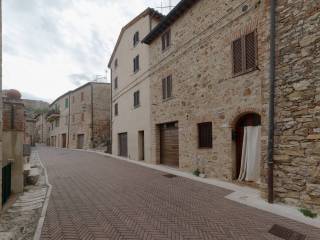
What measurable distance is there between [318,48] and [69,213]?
6921 mm

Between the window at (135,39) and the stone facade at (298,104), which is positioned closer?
the stone facade at (298,104)

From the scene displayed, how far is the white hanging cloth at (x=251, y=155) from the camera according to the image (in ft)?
25.9

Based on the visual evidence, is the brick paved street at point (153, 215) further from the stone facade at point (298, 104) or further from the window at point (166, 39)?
the window at point (166, 39)

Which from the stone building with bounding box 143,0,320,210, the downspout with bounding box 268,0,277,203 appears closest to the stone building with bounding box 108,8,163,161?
the stone building with bounding box 143,0,320,210

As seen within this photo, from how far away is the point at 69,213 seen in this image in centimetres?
553

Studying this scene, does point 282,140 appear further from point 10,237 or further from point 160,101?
point 160,101

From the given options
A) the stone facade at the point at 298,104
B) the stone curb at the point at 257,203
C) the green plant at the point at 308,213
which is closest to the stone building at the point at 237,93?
the stone facade at the point at 298,104

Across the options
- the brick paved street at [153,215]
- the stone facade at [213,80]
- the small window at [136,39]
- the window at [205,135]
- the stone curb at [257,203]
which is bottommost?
the brick paved street at [153,215]

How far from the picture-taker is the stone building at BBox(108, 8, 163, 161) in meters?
15.5

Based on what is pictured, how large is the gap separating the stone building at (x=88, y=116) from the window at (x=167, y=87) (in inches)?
655

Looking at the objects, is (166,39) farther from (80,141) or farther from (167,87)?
(80,141)

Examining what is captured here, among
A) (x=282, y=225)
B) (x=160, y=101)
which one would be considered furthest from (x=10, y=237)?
(x=160, y=101)

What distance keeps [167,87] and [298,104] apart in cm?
824

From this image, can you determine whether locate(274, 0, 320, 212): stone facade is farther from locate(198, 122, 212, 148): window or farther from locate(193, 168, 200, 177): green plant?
locate(193, 168, 200, 177): green plant
